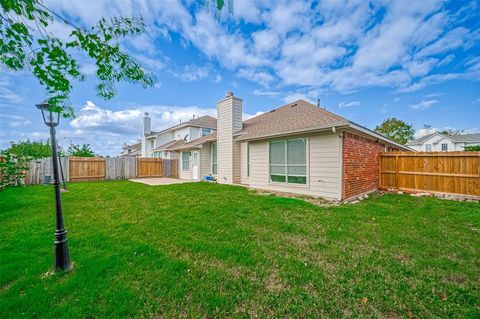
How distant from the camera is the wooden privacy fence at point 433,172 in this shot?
760 centimetres

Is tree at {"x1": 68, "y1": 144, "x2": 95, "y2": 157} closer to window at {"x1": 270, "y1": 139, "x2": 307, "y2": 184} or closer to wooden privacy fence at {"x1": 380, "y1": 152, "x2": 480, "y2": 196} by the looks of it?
window at {"x1": 270, "y1": 139, "x2": 307, "y2": 184}

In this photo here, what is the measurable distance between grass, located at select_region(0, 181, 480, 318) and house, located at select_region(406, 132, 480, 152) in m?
36.8

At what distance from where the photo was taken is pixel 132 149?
40.0 meters

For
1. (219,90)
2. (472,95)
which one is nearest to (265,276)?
(219,90)

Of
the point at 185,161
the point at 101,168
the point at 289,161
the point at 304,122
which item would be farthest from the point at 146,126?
the point at 304,122

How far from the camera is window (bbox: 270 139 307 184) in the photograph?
27.9 ft

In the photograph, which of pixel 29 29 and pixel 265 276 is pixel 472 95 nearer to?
pixel 265 276

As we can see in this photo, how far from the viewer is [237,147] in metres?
12.0

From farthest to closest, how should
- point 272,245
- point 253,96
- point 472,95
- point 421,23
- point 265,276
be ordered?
1. point 472,95
2. point 253,96
3. point 421,23
4. point 272,245
5. point 265,276

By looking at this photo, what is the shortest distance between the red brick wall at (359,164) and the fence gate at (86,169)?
17.3m

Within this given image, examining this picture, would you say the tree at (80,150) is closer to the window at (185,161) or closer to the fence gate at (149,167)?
the fence gate at (149,167)

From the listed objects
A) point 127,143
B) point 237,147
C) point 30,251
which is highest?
point 127,143

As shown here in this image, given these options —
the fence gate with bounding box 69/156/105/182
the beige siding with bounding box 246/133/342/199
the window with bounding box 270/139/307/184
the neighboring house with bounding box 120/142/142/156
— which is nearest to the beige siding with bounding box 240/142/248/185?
the window with bounding box 270/139/307/184

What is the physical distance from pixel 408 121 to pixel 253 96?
31366 millimetres
